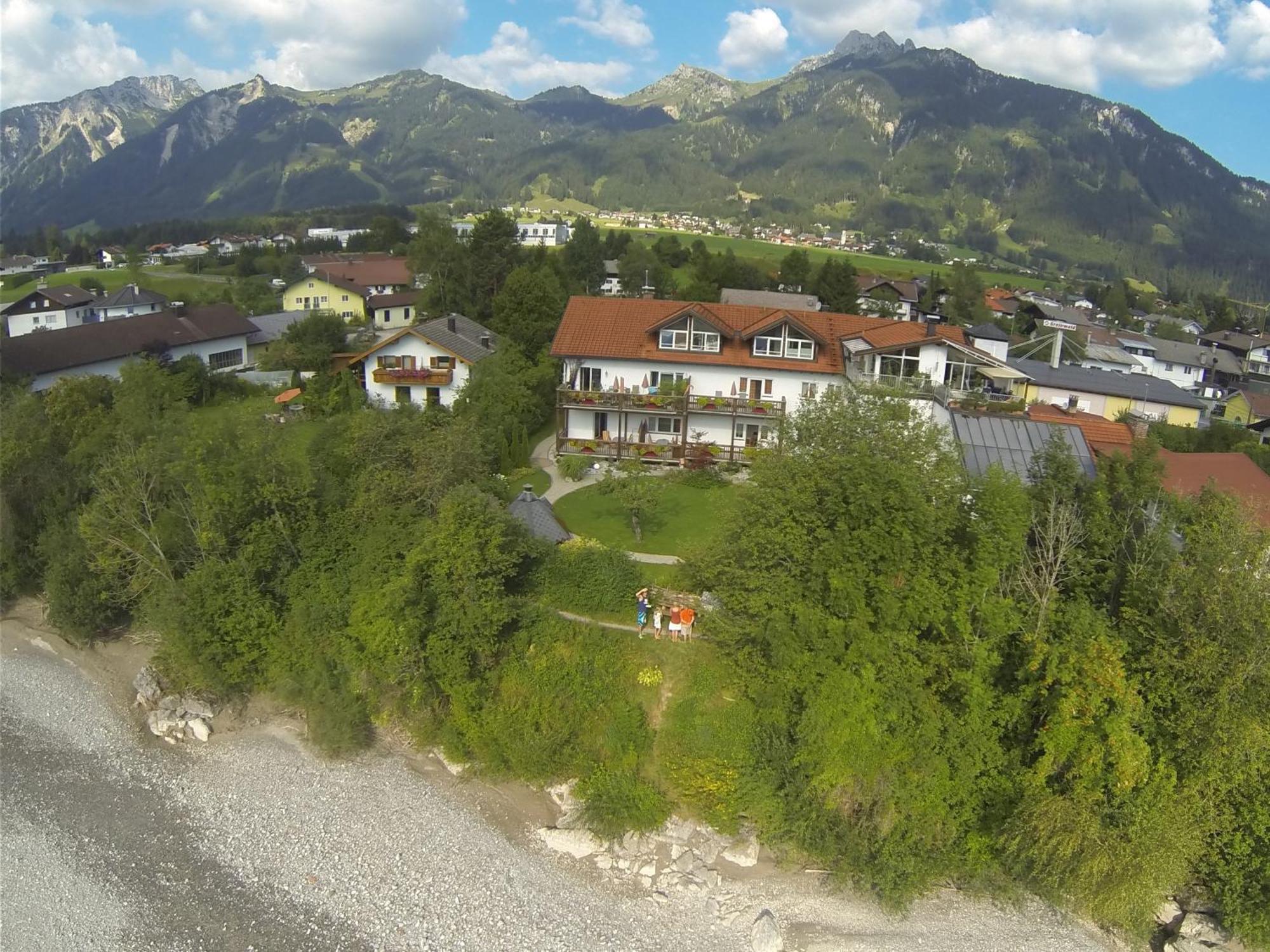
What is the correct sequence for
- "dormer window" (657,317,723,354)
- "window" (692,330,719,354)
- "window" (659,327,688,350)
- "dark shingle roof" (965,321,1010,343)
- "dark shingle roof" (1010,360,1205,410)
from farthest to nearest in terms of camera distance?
"dark shingle roof" (965,321,1010,343) < "dark shingle roof" (1010,360,1205,410) < "window" (659,327,688,350) < "window" (692,330,719,354) < "dormer window" (657,317,723,354)

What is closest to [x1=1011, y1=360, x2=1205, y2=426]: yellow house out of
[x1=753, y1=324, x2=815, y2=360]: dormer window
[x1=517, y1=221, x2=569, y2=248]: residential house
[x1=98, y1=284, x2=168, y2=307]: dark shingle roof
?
[x1=753, y1=324, x2=815, y2=360]: dormer window

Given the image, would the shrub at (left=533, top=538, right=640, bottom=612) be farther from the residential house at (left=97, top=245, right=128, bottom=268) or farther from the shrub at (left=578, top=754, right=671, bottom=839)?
the residential house at (left=97, top=245, right=128, bottom=268)

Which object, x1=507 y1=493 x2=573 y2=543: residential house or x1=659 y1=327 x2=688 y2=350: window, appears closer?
x1=507 y1=493 x2=573 y2=543: residential house

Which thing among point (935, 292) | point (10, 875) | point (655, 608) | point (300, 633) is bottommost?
point (10, 875)

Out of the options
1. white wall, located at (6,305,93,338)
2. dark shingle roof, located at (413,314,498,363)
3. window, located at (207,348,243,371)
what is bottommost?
window, located at (207,348,243,371)

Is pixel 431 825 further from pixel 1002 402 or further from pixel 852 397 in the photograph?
pixel 1002 402

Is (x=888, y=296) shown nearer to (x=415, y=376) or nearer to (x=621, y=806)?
(x=415, y=376)

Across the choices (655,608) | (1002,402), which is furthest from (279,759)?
(1002,402)
